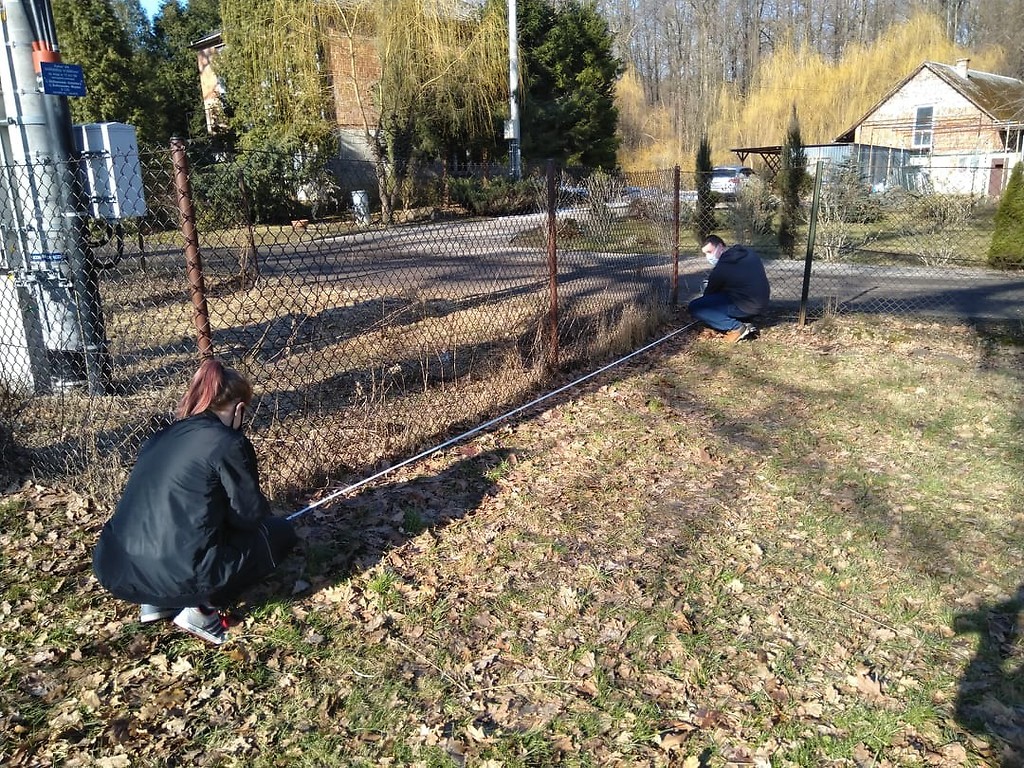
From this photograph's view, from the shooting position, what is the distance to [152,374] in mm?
6457

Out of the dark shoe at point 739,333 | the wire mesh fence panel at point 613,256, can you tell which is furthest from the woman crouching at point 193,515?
the dark shoe at point 739,333

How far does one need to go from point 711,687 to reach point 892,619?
3.17 ft

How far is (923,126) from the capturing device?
34.7 meters

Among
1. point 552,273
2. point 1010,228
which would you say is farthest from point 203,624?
point 1010,228

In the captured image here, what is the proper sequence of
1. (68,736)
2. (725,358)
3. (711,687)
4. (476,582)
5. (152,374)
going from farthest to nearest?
(725,358) → (152,374) → (476,582) → (711,687) → (68,736)

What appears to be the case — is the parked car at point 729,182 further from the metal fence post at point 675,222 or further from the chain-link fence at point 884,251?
the metal fence post at point 675,222

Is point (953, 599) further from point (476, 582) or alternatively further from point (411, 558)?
point (411, 558)

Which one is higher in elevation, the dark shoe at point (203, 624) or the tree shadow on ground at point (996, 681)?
the dark shoe at point (203, 624)

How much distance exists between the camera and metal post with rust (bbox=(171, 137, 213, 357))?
3.25m

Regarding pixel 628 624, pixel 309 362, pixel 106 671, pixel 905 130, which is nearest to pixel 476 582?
pixel 628 624

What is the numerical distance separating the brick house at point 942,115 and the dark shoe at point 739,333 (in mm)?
28244

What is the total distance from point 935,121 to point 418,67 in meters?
26.1

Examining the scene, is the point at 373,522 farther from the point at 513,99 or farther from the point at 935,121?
the point at 935,121

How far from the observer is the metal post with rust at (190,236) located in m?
3.25
